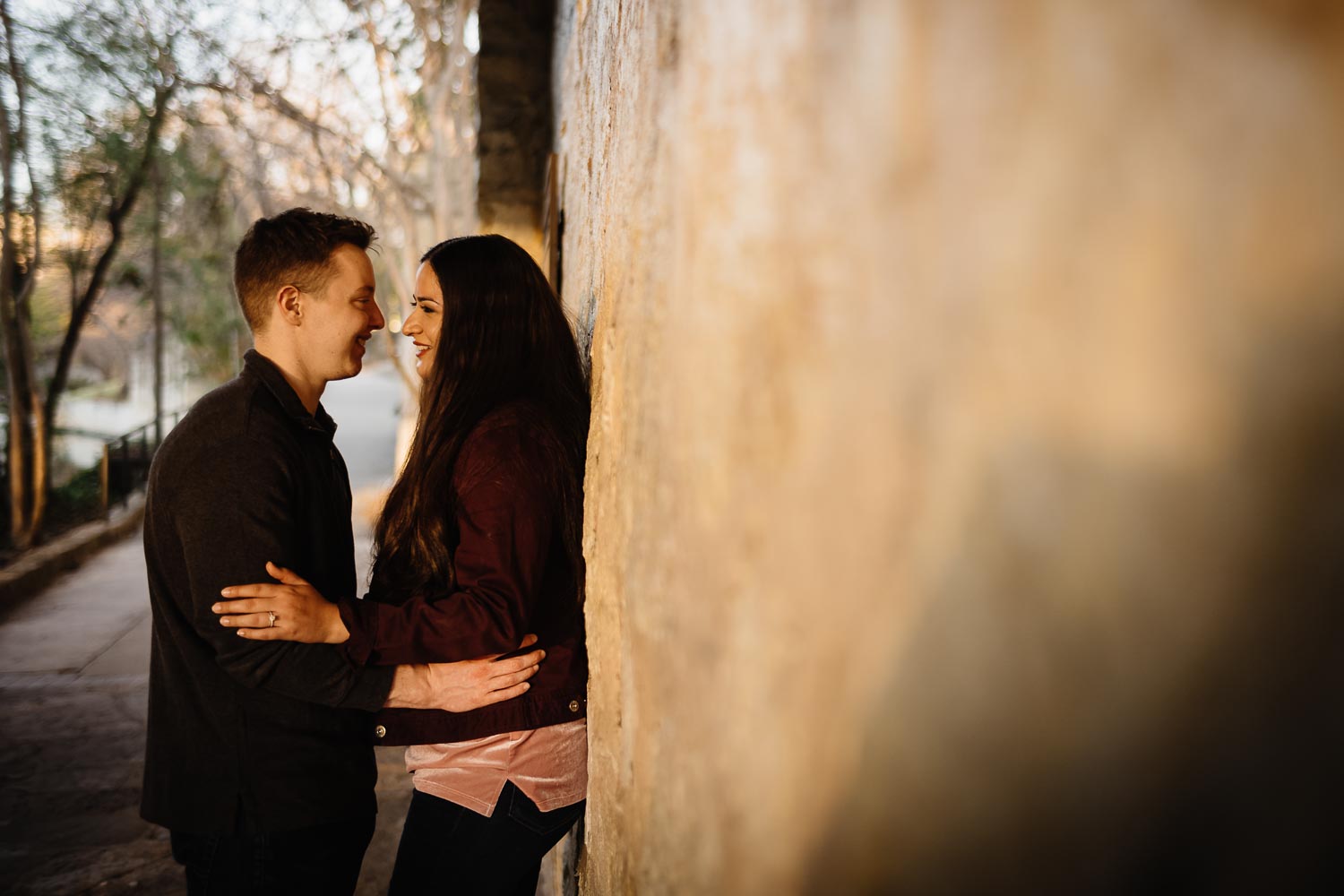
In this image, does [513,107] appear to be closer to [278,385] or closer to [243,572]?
[278,385]

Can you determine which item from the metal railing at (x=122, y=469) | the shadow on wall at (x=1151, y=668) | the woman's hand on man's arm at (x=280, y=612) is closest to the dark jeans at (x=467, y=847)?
the woman's hand on man's arm at (x=280, y=612)

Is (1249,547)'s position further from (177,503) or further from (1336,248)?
(177,503)

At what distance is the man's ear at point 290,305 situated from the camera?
192 cm

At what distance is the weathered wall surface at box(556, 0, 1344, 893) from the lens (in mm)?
532

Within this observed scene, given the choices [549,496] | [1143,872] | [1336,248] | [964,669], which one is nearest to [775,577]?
[964,669]

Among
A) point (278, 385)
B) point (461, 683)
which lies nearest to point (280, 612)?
point (461, 683)

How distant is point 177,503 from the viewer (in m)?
1.67

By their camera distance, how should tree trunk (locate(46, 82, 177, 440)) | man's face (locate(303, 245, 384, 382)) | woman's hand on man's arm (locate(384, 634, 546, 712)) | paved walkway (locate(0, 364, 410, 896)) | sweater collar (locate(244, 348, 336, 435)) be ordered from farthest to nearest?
tree trunk (locate(46, 82, 177, 440)) < paved walkway (locate(0, 364, 410, 896)) < man's face (locate(303, 245, 384, 382)) < sweater collar (locate(244, 348, 336, 435)) < woman's hand on man's arm (locate(384, 634, 546, 712))

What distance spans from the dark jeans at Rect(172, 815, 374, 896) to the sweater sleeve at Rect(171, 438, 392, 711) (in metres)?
0.32

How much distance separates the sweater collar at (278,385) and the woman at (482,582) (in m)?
0.27

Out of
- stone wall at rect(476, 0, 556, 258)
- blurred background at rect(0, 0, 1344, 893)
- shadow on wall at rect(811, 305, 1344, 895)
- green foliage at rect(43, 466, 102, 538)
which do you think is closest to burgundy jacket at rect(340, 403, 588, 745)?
blurred background at rect(0, 0, 1344, 893)

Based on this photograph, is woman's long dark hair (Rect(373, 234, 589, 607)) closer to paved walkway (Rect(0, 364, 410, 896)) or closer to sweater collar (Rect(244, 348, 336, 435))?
sweater collar (Rect(244, 348, 336, 435))

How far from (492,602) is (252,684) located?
1.71 feet

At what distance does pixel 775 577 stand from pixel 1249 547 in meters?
0.33
